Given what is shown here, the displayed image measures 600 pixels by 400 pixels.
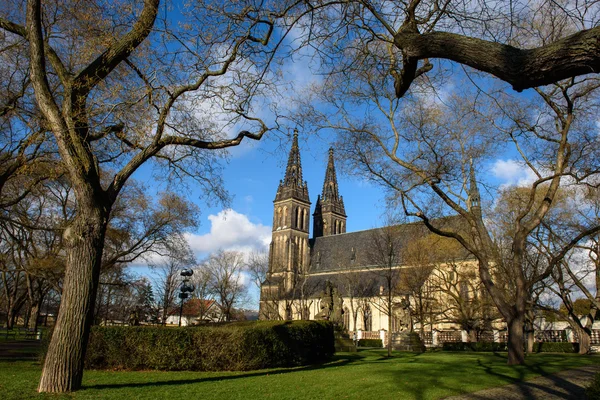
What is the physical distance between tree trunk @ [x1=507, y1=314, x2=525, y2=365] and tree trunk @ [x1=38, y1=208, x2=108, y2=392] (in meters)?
13.9

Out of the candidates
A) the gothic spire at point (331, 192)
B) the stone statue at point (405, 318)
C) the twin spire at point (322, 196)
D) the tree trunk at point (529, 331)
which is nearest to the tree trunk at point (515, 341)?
the stone statue at point (405, 318)

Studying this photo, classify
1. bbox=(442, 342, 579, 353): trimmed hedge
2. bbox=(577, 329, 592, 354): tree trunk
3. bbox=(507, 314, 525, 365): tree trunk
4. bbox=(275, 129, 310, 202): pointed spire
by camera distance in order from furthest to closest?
bbox=(275, 129, 310, 202): pointed spire, bbox=(442, 342, 579, 353): trimmed hedge, bbox=(577, 329, 592, 354): tree trunk, bbox=(507, 314, 525, 365): tree trunk

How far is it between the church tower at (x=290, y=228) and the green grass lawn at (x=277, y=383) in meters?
54.9

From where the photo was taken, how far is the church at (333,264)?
131ft

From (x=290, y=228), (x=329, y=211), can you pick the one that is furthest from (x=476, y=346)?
(x=329, y=211)

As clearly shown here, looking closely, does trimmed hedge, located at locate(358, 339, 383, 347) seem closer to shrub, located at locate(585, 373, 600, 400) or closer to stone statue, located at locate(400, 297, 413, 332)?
stone statue, located at locate(400, 297, 413, 332)

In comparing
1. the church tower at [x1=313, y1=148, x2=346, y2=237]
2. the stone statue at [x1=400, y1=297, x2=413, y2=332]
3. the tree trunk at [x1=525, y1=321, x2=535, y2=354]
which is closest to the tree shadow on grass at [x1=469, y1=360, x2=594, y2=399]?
the stone statue at [x1=400, y1=297, x2=413, y2=332]

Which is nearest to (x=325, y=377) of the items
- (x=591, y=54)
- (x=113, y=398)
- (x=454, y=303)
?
(x=113, y=398)

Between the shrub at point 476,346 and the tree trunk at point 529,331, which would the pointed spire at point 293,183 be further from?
the tree trunk at point 529,331

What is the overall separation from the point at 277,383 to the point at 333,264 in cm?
6111

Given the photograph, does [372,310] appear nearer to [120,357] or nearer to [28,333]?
[28,333]

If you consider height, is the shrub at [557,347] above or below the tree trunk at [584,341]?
below

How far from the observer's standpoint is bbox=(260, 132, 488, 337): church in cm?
3994

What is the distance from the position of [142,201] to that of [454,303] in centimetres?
2661
